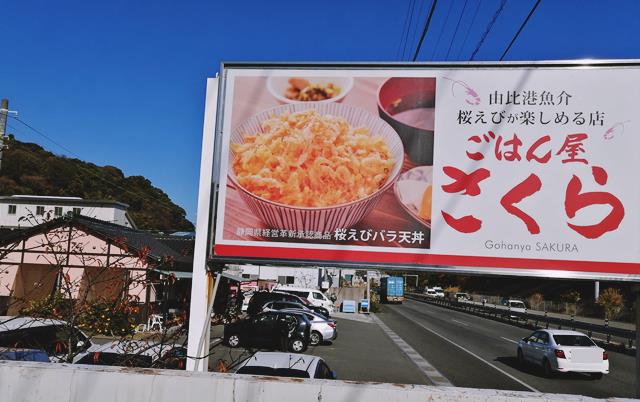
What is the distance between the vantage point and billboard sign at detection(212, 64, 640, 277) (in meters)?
4.69

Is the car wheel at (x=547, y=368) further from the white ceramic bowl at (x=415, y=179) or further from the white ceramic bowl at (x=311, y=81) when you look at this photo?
the white ceramic bowl at (x=311, y=81)

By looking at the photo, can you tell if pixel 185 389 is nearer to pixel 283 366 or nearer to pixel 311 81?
pixel 311 81

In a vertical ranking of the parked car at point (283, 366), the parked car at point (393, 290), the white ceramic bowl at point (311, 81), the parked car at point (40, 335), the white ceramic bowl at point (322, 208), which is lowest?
the parked car at point (393, 290)

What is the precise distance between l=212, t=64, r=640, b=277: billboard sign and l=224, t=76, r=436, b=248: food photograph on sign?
0.04 ft

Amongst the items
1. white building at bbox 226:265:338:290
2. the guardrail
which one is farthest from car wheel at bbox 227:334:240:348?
white building at bbox 226:265:338:290

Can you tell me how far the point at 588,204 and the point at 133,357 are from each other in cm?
496

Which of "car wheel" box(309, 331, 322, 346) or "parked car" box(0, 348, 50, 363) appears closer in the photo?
"parked car" box(0, 348, 50, 363)

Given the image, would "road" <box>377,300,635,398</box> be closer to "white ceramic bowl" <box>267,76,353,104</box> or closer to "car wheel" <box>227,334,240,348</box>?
"car wheel" <box>227,334,240,348</box>

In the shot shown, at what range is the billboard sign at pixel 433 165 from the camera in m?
4.69

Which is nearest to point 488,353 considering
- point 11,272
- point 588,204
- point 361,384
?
point 588,204

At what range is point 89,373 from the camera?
12.2ft

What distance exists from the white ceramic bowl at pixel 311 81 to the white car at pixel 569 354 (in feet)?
42.5

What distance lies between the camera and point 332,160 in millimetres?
5043

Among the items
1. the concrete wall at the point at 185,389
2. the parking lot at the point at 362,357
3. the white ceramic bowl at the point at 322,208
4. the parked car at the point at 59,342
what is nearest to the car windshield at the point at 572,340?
the parking lot at the point at 362,357
